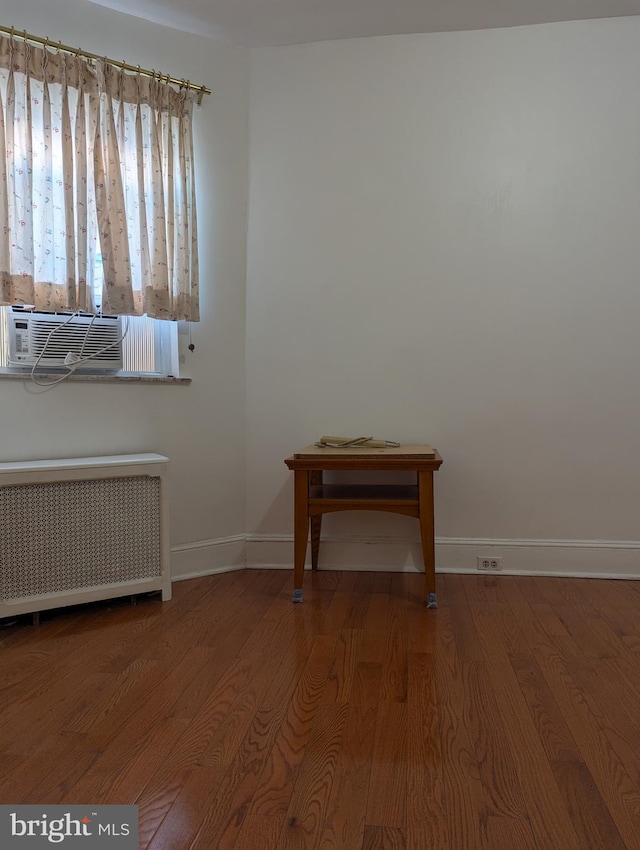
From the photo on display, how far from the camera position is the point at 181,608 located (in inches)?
118

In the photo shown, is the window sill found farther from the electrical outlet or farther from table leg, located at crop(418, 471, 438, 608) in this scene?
the electrical outlet

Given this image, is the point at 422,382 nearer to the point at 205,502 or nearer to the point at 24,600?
the point at 205,502

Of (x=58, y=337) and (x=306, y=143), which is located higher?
(x=306, y=143)

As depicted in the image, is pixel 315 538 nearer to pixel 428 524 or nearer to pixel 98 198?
pixel 428 524

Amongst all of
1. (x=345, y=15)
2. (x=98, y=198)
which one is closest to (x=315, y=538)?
(x=98, y=198)

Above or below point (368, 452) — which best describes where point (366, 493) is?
below

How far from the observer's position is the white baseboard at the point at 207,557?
3.45 metres

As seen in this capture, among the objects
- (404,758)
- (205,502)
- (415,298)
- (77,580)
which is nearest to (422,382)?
(415,298)

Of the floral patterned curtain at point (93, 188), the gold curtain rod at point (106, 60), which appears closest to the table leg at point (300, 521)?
the floral patterned curtain at point (93, 188)

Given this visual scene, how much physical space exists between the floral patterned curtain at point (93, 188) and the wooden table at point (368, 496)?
0.96 metres

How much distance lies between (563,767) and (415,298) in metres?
2.37

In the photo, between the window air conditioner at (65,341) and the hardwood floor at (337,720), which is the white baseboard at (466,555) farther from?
the window air conditioner at (65,341)

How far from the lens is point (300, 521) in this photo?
3096 millimetres

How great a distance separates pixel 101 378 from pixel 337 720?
6.27 feet
